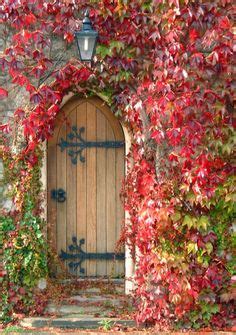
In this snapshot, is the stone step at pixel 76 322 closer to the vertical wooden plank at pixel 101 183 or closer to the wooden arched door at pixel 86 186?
the wooden arched door at pixel 86 186

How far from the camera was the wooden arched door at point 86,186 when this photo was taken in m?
6.79

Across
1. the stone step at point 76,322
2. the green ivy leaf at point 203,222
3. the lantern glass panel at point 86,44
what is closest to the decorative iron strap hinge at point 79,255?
the stone step at point 76,322

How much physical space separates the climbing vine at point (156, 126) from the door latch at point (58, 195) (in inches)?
13.7

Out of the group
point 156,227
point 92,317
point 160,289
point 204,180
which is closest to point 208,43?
point 204,180

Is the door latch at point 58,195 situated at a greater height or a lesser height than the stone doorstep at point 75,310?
greater

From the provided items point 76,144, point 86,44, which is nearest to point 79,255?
point 76,144

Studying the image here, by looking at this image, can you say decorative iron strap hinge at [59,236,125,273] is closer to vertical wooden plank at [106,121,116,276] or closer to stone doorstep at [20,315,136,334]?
vertical wooden plank at [106,121,116,276]

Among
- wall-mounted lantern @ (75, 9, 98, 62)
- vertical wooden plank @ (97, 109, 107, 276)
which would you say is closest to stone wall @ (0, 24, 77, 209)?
wall-mounted lantern @ (75, 9, 98, 62)

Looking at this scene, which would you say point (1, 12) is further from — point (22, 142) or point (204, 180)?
point (204, 180)

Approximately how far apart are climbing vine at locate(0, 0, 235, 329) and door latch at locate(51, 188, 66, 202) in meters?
0.35

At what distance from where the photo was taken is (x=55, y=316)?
6254mm

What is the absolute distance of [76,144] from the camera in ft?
22.3

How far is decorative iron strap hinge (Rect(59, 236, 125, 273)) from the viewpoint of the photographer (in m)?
6.82

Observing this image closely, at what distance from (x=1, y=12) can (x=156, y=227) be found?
8.51 ft
